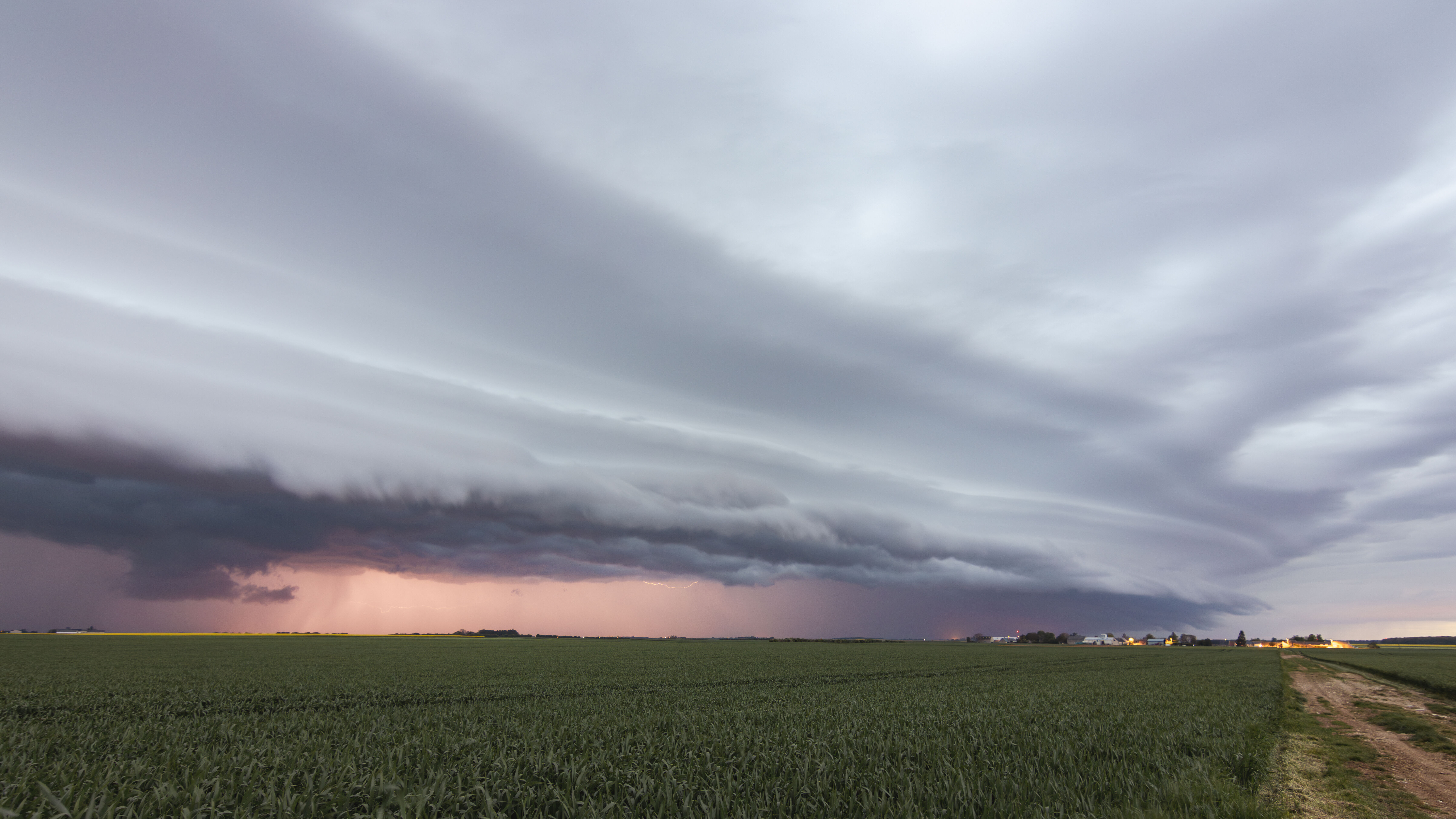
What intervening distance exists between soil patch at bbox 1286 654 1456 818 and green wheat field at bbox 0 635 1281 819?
10.8 ft

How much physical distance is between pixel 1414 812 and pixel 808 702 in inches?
749

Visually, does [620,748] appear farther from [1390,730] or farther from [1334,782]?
[1390,730]

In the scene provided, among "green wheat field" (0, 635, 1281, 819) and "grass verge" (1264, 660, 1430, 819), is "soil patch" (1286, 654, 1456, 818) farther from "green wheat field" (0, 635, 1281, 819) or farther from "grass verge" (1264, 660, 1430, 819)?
"green wheat field" (0, 635, 1281, 819)

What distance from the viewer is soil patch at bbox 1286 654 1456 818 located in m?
17.9

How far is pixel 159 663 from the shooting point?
186 ft

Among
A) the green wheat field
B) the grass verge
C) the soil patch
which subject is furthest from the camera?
the soil patch

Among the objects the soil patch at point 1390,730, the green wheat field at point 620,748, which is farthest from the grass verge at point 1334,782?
the green wheat field at point 620,748

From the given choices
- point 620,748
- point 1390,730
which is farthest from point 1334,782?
point 620,748

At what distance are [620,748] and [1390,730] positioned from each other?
3633 cm

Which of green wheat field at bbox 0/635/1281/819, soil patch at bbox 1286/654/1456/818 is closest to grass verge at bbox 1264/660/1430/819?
A: soil patch at bbox 1286/654/1456/818

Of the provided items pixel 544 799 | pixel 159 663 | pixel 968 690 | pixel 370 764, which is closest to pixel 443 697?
pixel 370 764

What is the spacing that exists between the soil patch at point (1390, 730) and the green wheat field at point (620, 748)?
129 inches

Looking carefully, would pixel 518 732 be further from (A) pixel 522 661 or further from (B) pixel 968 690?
(A) pixel 522 661

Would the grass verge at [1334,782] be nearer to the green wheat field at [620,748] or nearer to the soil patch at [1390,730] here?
the soil patch at [1390,730]
